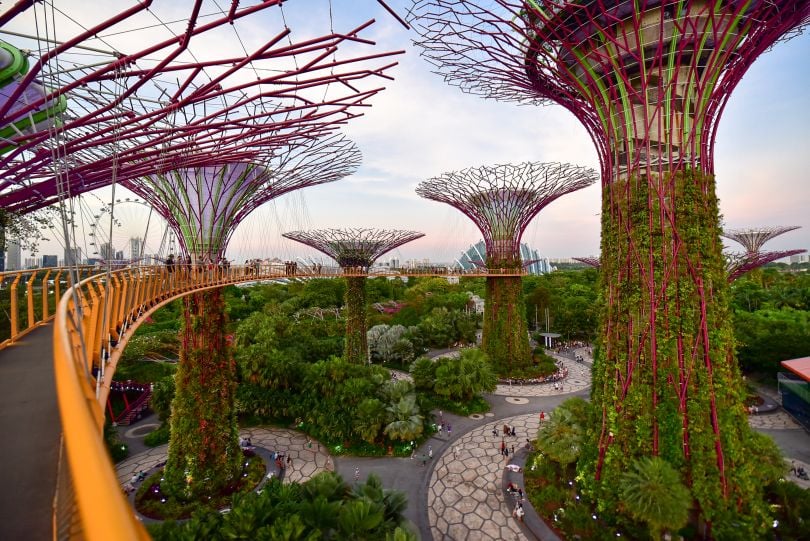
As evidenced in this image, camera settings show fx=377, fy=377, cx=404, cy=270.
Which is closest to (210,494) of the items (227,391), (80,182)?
(227,391)

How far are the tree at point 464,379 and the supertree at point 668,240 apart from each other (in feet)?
24.7

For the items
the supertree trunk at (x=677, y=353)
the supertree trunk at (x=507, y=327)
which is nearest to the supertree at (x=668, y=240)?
the supertree trunk at (x=677, y=353)

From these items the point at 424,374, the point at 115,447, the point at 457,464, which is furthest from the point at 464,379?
the point at 115,447

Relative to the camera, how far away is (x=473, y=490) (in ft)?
39.3

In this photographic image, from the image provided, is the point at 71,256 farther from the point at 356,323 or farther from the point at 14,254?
the point at 356,323

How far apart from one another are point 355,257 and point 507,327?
10.2m

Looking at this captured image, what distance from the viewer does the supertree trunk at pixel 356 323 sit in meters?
21.8

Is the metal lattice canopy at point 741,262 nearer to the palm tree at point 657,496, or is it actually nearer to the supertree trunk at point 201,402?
the palm tree at point 657,496

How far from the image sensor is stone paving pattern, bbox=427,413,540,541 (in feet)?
33.7

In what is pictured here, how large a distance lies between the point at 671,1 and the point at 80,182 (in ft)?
47.0

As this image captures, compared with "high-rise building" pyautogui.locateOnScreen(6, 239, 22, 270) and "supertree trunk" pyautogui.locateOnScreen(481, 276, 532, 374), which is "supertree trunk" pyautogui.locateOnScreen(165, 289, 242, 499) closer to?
"high-rise building" pyautogui.locateOnScreen(6, 239, 22, 270)

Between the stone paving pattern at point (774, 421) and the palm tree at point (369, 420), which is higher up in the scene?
the palm tree at point (369, 420)

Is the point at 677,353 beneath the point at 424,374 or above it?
above

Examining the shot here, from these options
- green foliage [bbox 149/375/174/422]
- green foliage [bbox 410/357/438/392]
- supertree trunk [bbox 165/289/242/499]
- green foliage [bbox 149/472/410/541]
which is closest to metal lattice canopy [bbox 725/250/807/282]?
green foliage [bbox 410/357/438/392]
